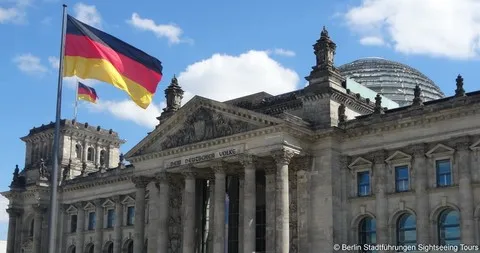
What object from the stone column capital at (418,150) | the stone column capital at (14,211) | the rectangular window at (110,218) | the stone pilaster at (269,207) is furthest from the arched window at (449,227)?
the stone column capital at (14,211)

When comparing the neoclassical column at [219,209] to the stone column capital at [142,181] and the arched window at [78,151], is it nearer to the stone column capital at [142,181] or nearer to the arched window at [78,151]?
the stone column capital at [142,181]

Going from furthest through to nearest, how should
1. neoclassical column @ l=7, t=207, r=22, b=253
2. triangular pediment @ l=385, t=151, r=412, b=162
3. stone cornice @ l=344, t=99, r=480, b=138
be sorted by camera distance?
neoclassical column @ l=7, t=207, r=22, b=253 < triangular pediment @ l=385, t=151, r=412, b=162 < stone cornice @ l=344, t=99, r=480, b=138

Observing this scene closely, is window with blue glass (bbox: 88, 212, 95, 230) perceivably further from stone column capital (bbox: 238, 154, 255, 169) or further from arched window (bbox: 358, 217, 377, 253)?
arched window (bbox: 358, 217, 377, 253)

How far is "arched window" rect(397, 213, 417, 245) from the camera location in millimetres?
45844

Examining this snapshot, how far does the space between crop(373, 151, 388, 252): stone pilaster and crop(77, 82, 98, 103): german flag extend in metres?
20.6

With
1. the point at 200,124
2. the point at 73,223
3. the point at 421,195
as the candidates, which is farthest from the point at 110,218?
the point at 421,195

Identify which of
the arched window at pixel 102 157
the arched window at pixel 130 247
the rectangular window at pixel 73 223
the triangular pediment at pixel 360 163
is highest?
the arched window at pixel 102 157

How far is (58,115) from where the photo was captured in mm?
26453

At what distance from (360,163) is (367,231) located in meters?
4.57

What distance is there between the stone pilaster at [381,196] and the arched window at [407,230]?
927 millimetres

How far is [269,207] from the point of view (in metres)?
49.4

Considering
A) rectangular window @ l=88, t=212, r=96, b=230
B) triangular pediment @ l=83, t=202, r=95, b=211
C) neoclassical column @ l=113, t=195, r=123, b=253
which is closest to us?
neoclassical column @ l=113, t=195, r=123, b=253

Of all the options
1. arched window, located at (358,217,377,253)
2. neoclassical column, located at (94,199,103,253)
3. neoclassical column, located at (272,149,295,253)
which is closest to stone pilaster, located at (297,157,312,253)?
neoclassical column, located at (272,149,295,253)

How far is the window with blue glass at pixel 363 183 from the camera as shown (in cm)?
4834
